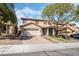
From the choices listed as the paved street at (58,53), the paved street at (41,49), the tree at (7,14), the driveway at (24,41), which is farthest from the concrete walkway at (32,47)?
the tree at (7,14)

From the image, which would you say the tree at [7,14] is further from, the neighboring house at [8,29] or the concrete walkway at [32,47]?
the concrete walkway at [32,47]

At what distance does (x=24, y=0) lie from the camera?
7551mm

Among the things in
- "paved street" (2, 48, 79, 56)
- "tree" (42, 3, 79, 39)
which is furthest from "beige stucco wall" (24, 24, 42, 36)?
"paved street" (2, 48, 79, 56)

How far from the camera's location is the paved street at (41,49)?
717cm

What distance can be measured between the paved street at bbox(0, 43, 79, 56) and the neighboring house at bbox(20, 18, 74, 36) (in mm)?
629

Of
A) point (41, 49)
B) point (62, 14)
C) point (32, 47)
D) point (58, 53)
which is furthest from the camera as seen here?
point (62, 14)

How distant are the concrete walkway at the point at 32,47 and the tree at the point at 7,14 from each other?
1039mm

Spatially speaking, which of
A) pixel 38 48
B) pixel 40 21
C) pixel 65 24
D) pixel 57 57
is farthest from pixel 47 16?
pixel 57 57

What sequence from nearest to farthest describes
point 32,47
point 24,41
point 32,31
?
1. point 32,47
2. point 24,41
3. point 32,31

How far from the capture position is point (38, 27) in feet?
26.9

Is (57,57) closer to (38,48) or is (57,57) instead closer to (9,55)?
(38,48)

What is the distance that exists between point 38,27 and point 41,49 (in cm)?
115

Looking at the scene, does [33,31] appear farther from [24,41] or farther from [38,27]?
[24,41]

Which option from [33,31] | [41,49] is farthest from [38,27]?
[41,49]
